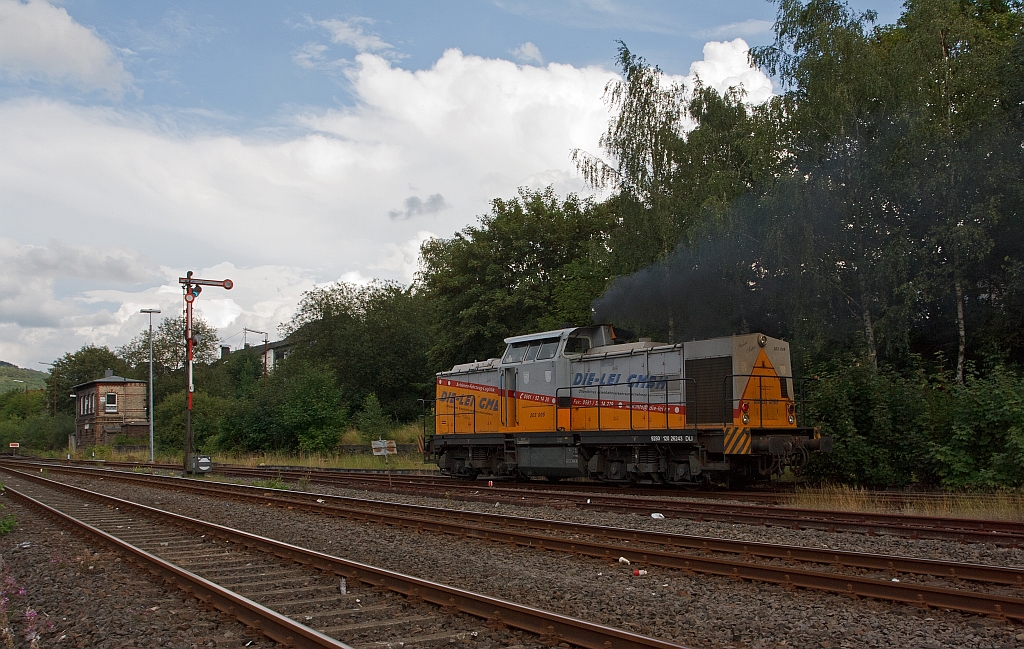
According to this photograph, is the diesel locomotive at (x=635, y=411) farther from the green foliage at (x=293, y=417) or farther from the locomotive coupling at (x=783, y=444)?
the green foliage at (x=293, y=417)

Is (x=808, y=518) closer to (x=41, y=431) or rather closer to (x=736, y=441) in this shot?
(x=736, y=441)

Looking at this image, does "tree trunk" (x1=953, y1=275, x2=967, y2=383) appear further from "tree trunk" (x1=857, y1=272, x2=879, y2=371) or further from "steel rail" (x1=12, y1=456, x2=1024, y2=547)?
"steel rail" (x1=12, y1=456, x2=1024, y2=547)

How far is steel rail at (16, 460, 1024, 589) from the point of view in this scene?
6.75 m

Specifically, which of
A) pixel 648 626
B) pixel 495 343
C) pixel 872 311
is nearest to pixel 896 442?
pixel 872 311

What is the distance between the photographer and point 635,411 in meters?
15.4

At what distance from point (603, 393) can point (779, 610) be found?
33.5 ft

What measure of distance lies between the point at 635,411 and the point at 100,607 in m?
10.8

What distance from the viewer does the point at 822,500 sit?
13.0 metres

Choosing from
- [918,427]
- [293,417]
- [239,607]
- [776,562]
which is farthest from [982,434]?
[293,417]

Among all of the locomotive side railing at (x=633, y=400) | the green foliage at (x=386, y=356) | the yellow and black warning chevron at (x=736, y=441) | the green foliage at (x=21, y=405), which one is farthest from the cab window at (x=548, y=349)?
the green foliage at (x=21, y=405)

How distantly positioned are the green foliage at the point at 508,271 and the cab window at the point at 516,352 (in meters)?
15.2

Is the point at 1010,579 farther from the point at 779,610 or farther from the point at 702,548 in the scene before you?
the point at 702,548

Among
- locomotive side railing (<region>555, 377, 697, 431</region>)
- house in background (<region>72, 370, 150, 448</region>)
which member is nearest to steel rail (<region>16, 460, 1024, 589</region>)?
locomotive side railing (<region>555, 377, 697, 431</region>)

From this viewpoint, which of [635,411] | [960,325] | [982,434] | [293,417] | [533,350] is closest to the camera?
[982,434]
